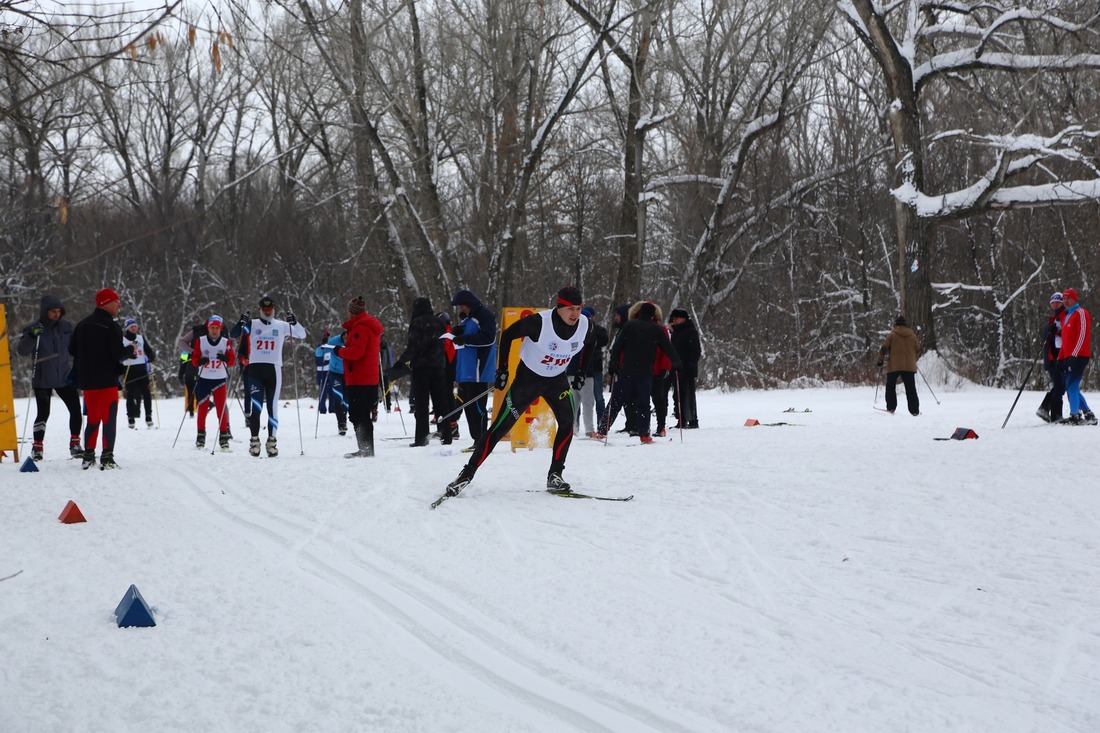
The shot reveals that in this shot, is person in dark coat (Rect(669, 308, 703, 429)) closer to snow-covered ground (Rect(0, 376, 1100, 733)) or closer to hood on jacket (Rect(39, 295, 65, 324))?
snow-covered ground (Rect(0, 376, 1100, 733))

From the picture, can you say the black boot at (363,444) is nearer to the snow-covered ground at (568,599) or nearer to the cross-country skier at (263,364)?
the cross-country skier at (263,364)

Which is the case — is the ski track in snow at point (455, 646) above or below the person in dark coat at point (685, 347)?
below

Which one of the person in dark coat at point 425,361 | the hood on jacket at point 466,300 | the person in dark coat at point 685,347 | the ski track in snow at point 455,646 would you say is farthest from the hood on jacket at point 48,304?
the person in dark coat at point 685,347

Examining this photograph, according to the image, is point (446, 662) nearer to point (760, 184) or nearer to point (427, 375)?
point (427, 375)

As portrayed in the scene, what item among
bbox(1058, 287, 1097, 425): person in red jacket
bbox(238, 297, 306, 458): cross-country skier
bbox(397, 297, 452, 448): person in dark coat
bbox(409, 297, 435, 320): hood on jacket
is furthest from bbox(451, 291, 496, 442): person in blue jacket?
bbox(1058, 287, 1097, 425): person in red jacket

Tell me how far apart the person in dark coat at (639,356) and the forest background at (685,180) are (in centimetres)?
835

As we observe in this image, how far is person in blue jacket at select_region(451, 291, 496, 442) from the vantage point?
13.1 m

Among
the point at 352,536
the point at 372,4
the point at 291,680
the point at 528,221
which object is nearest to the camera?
the point at 291,680

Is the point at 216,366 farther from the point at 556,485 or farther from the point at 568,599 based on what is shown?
the point at 568,599

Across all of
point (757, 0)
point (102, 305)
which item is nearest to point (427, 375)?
point (102, 305)

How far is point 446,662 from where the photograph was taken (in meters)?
4.84

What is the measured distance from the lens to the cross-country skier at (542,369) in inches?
348

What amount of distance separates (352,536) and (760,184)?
3014cm

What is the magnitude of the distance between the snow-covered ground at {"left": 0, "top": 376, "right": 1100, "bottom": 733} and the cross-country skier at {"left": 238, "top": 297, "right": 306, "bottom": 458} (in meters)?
2.01
